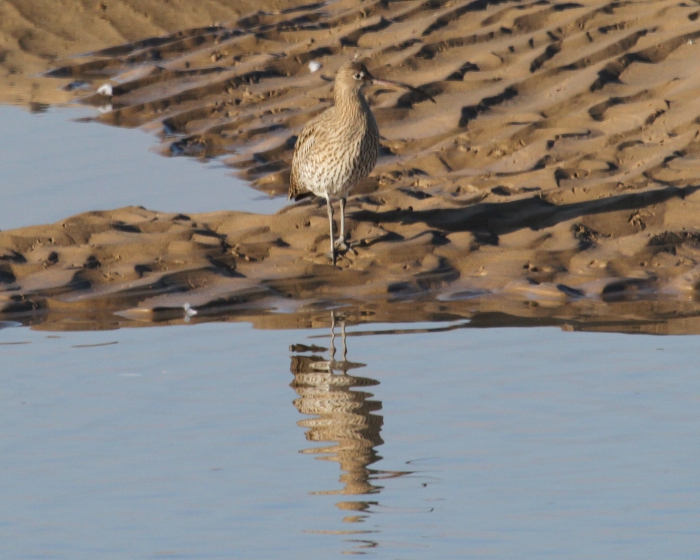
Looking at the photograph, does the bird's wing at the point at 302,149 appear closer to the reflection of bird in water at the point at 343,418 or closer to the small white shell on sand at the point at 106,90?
the reflection of bird in water at the point at 343,418

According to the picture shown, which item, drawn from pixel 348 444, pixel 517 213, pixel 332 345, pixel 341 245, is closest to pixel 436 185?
pixel 517 213

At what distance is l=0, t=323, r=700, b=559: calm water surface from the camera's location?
4746 mm

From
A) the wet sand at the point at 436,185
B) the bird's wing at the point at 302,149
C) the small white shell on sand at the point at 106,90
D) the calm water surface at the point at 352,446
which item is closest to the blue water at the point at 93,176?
the wet sand at the point at 436,185

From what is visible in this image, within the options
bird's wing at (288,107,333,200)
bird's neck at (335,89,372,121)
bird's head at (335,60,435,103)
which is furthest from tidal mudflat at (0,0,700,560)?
bird's head at (335,60,435,103)

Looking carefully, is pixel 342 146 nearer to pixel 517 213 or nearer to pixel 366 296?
pixel 366 296

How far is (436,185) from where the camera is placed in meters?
10.2

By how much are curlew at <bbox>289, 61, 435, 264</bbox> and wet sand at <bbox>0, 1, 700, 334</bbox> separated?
345mm

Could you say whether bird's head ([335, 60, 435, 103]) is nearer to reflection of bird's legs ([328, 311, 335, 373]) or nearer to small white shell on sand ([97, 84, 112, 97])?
reflection of bird's legs ([328, 311, 335, 373])

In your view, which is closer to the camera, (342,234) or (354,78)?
(342,234)

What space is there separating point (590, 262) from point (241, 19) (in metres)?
8.26

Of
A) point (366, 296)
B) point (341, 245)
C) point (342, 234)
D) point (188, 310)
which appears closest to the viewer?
point (188, 310)

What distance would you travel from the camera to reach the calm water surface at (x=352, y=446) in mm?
4746

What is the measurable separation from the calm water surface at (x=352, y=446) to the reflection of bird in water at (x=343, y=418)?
13mm

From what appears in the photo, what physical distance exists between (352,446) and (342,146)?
3.49 meters
